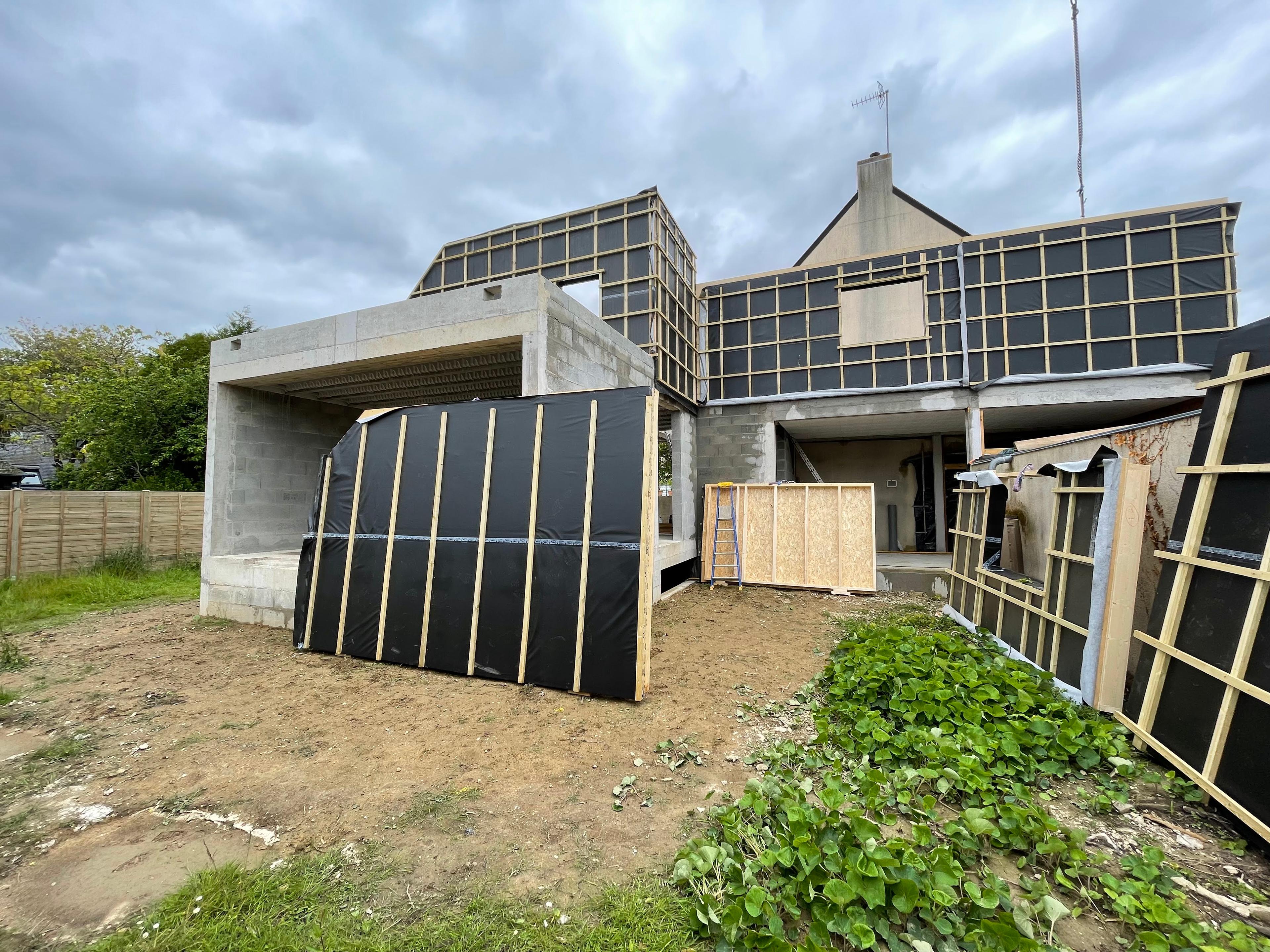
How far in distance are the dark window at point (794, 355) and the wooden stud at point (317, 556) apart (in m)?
8.64

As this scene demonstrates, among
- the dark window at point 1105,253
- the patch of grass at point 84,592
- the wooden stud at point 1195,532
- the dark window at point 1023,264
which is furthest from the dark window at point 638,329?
the patch of grass at point 84,592

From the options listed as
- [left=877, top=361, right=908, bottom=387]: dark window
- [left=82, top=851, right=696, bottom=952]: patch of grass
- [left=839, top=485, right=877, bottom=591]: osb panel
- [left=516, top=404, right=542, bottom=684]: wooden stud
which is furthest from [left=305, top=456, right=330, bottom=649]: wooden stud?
[left=877, top=361, right=908, bottom=387]: dark window

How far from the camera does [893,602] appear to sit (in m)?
→ 7.24

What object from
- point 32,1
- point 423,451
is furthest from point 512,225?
point 423,451

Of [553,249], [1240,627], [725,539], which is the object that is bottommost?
[725,539]

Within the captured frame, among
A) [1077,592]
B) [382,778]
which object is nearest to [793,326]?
[1077,592]

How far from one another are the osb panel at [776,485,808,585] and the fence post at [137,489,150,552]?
11.8 meters

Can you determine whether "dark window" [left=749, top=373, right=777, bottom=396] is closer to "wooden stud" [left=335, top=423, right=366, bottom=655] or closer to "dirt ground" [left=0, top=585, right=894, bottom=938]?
"dirt ground" [left=0, top=585, right=894, bottom=938]

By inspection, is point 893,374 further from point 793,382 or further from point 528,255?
point 528,255

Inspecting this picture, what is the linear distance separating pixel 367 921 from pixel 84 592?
9.49m

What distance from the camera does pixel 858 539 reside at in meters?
7.96

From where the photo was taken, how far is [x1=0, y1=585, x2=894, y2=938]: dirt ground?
2.07 meters

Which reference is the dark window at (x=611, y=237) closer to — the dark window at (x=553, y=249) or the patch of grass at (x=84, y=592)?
the dark window at (x=553, y=249)

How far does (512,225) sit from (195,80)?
5.08m
